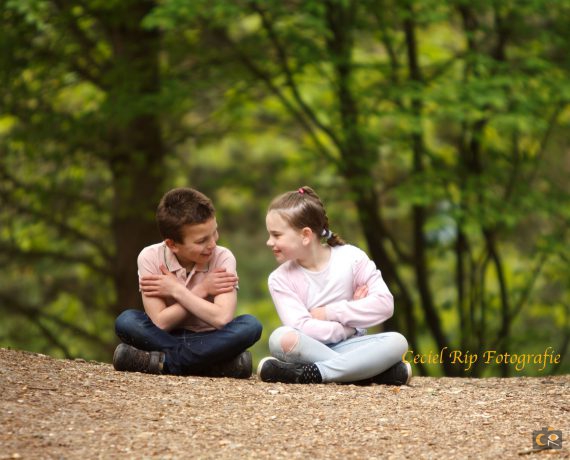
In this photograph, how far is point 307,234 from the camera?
488cm

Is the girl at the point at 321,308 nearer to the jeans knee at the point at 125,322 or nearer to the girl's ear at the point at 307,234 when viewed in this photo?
the girl's ear at the point at 307,234

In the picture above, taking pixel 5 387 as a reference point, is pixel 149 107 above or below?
above

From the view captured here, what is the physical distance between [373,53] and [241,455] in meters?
9.26

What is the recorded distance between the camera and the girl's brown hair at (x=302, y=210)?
4867 millimetres

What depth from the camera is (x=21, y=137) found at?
9867 mm

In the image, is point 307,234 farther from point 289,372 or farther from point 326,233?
point 289,372

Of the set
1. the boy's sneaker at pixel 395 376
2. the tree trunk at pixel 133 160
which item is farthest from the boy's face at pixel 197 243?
the tree trunk at pixel 133 160

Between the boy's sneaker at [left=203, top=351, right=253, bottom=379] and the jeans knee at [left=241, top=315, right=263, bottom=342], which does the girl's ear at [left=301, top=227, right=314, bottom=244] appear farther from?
the boy's sneaker at [left=203, top=351, right=253, bottom=379]

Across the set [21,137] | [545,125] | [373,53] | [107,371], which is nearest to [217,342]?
[107,371]

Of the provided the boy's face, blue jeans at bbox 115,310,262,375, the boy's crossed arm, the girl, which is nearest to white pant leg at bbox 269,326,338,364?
the girl

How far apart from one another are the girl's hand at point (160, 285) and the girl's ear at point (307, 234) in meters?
0.71

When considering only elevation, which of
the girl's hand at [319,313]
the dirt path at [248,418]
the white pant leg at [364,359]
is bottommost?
the dirt path at [248,418]

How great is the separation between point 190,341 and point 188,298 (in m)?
0.26

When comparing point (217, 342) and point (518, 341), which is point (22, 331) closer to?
point (518, 341)
